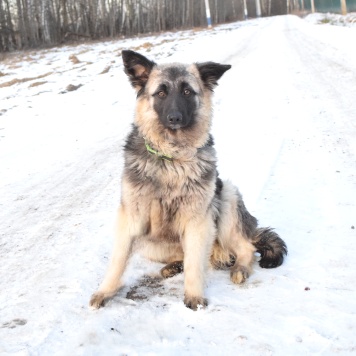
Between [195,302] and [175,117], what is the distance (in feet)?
4.63

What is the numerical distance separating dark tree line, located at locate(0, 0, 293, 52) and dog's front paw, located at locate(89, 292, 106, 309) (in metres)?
40.7

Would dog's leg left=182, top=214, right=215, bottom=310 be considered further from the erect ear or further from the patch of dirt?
the erect ear

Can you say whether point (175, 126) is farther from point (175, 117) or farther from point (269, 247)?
point (269, 247)

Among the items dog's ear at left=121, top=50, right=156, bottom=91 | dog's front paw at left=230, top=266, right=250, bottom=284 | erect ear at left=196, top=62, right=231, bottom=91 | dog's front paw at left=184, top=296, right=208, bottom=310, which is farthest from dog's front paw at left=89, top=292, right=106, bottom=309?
erect ear at left=196, top=62, right=231, bottom=91

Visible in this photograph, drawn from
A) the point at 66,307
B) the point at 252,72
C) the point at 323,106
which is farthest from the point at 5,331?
the point at 252,72

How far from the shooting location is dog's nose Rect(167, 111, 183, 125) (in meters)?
3.41

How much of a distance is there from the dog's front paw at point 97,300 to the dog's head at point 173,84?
→ 4.64 feet

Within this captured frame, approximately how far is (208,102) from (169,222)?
1157 mm

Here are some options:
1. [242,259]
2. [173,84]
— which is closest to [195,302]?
[242,259]

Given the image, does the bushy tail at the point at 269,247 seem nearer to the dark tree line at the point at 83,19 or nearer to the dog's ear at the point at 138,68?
the dog's ear at the point at 138,68

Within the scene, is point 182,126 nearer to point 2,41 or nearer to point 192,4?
point 2,41

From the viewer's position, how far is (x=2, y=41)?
40.1 m

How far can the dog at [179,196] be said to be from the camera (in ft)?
Answer: 10.7

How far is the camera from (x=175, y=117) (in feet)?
11.2
